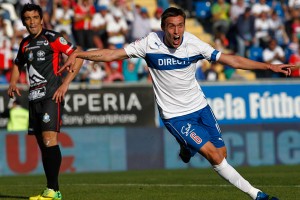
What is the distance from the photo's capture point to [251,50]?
87.3 ft

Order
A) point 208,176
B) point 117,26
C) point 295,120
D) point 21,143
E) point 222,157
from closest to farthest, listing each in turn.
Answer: point 222,157 → point 208,176 → point 21,143 → point 295,120 → point 117,26

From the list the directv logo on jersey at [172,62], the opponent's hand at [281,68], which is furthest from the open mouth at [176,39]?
the opponent's hand at [281,68]

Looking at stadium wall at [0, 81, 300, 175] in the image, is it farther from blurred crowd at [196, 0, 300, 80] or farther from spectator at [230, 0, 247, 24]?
spectator at [230, 0, 247, 24]

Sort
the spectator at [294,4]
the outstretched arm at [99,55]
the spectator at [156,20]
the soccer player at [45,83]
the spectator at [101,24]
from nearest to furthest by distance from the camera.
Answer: the outstretched arm at [99,55] < the soccer player at [45,83] < the spectator at [101,24] < the spectator at [156,20] < the spectator at [294,4]

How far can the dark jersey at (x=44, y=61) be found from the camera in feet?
41.1

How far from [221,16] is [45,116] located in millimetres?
16021

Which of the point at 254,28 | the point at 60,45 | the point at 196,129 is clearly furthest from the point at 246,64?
the point at 254,28

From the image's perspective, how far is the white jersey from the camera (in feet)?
36.3

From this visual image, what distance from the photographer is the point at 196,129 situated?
11023 millimetres

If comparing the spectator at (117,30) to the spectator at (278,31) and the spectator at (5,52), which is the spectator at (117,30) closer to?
the spectator at (5,52)

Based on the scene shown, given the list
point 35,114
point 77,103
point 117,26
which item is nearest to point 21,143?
point 77,103

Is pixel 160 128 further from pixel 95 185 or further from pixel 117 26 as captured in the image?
pixel 95 185

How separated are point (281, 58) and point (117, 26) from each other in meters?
4.72

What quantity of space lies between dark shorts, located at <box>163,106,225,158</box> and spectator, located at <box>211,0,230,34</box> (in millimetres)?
16514
